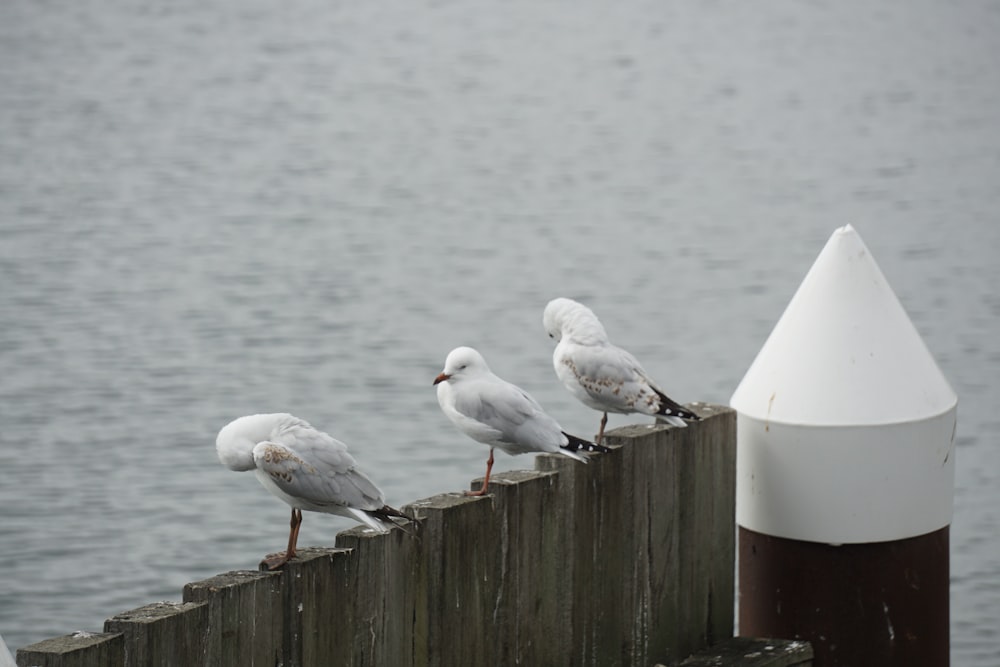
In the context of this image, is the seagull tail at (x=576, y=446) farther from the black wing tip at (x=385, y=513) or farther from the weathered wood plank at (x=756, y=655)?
the weathered wood plank at (x=756, y=655)

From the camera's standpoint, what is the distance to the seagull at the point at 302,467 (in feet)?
13.1

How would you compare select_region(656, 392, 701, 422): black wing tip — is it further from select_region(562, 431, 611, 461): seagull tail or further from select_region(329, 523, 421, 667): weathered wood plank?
select_region(329, 523, 421, 667): weathered wood plank

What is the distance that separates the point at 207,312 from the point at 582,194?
237 inches

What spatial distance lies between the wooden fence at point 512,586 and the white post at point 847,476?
0.60 feet

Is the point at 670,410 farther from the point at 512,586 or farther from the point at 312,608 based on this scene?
the point at 312,608

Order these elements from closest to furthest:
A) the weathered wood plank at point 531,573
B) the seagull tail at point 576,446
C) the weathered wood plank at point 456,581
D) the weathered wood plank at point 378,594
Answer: the weathered wood plank at point 378,594 → the weathered wood plank at point 456,581 → the weathered wood plank at point 531,573 → the seagull tail at point 576,446

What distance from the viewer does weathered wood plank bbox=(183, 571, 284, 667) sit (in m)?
3.66

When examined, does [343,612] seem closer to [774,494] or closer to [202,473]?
[774,494]

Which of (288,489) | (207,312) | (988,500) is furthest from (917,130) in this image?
(288,489)

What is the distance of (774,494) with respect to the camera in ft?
16.6

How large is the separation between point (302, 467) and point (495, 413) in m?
0.87

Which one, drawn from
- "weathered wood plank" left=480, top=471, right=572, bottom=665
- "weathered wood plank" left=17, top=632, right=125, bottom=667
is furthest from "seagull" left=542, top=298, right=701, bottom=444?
"weathered wood plank" left=17, top=632, right=125, bottom=667

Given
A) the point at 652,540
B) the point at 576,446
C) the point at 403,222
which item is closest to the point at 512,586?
the point at 576,446

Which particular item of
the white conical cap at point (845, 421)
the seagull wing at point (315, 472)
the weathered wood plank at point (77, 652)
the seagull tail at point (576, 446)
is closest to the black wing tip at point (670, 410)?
the white conical cap at point (845, 421)
